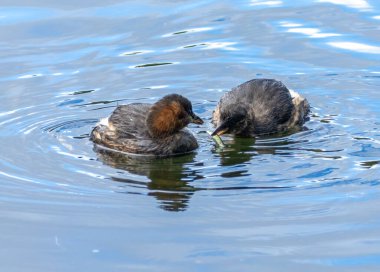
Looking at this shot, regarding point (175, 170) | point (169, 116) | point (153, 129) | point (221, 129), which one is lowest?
point (175, 170)

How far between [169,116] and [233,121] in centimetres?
97

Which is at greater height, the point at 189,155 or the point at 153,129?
the point at 153,129

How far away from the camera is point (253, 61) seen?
46.2ft

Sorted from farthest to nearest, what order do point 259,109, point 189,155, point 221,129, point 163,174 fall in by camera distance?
point 259,109 < point 221,129 < point 189,155 < point 163,174

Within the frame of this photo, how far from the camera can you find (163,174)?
10.8 meters

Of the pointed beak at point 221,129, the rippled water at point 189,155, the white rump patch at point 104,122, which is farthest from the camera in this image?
the pointed beak at point 221,129

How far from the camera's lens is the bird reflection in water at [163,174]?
984 cm

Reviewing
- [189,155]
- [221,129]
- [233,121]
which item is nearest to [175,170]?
[189,155]

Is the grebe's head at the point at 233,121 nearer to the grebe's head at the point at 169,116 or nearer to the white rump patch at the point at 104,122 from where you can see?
the grebe's head at the point at 169,116

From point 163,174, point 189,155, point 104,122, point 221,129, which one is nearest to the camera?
point 163,174

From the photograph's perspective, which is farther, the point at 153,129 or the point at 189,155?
the point at 153,129

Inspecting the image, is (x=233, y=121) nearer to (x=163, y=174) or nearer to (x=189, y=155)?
(x=189, y=155)

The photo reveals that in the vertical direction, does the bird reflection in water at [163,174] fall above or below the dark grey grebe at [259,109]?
below

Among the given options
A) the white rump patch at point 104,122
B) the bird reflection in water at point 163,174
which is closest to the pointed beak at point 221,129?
the bird reflection in water at point 163,174
